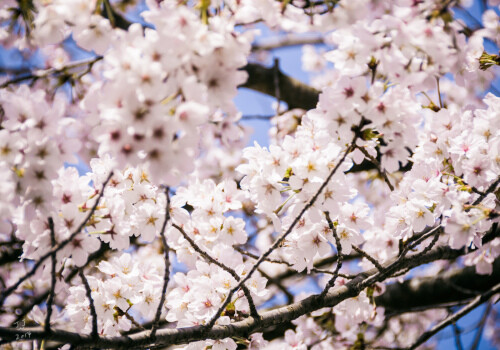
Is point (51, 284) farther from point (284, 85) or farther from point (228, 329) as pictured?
point (284, 85)

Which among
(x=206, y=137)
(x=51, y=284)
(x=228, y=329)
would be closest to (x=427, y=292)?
(x=228, y=329)

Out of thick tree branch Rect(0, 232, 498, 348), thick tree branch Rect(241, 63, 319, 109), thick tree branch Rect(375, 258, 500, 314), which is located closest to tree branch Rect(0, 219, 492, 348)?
thick tree branch Rect(0, 232, 498, 348)

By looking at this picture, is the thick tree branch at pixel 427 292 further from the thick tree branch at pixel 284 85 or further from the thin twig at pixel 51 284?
the thin twig at pixel 51 284

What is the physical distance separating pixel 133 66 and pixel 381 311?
219 centimetres

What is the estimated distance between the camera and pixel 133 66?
3.45 ft

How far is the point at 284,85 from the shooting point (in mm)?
3248

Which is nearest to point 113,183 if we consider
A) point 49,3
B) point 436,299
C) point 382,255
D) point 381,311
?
point 49,3

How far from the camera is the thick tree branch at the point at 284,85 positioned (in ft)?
10.5

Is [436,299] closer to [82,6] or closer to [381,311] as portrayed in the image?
[381,311]

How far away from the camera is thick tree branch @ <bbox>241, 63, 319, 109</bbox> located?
3.21 metres

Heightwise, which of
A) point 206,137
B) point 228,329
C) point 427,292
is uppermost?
point 206,137

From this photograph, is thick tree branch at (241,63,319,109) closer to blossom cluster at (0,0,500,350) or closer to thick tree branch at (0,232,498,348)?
blossom cluster at (0,0,500,350)

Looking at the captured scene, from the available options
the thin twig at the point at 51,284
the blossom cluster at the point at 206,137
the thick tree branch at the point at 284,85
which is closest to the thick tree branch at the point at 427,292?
the blossom cluster at the point at 206,137

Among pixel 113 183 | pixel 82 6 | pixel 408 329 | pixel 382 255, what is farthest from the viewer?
pixel 408 329
